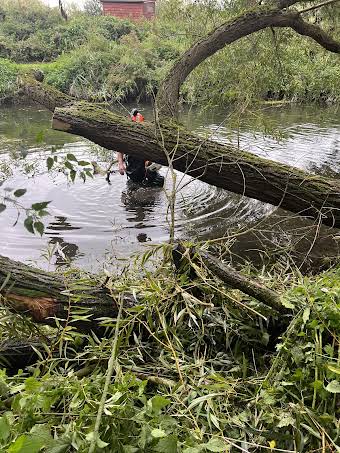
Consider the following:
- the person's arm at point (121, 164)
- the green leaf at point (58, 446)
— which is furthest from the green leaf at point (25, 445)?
the person's arm at point (121, 164)

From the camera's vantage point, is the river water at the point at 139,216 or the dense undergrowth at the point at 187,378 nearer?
the dense undergrowth at the point at 187,378

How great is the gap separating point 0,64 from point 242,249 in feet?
79.5

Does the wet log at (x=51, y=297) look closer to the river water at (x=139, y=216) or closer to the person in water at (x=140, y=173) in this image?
the river water at (x=139, y=216)

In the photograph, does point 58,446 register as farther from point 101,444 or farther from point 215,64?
point 215,64

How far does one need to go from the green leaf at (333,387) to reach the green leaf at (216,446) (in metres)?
0.57

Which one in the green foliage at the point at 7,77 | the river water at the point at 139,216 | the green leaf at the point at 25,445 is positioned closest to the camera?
the green leaf at the point at 25,445

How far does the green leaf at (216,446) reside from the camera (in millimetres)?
1754

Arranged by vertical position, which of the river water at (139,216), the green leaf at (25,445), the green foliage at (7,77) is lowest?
the river water at (139,216)

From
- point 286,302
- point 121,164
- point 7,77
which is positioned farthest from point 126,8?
point 286,302

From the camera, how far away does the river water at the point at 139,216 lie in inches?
235

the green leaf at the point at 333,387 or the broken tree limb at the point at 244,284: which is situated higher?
the broken tree limb at the point at 244,284

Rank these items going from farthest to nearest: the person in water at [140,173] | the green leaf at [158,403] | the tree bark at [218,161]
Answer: the person in water at [140,173] → the tree bark at [218,161] → the green leaf at [158,403]

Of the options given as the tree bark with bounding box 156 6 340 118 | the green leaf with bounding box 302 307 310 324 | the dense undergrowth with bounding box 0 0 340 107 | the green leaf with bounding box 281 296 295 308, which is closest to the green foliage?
the dense undergrowth with bounding box 0 0 340 107

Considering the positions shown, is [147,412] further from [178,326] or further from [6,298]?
[6,298]
